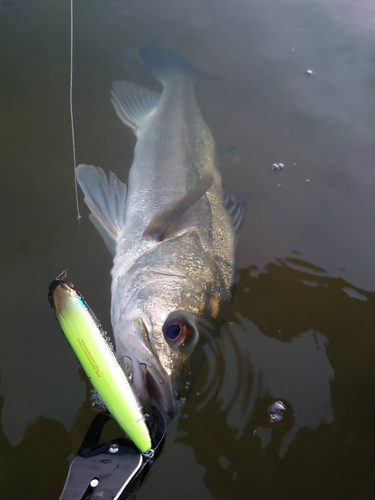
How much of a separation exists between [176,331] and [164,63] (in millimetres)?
3041

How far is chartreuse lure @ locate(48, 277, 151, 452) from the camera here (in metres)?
1.53

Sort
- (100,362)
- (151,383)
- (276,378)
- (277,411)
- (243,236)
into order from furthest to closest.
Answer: (243,236) < (276,378) < (277,411) < (151,383) < (100,362)

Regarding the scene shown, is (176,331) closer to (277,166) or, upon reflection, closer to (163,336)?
(163,336)

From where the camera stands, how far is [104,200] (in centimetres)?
285

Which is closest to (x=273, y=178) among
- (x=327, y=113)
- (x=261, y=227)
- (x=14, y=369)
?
(x=261, y=227)

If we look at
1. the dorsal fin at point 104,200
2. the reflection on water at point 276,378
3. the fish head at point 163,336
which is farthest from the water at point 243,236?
the fish head at point 163,336

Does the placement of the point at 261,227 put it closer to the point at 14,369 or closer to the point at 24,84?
the point at 14,369

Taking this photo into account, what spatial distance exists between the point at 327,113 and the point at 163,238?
2.49 metres

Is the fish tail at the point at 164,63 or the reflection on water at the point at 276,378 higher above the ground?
the fish tail at the point at 164,63

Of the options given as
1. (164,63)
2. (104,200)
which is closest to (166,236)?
(104,200)

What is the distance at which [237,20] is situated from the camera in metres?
4.77

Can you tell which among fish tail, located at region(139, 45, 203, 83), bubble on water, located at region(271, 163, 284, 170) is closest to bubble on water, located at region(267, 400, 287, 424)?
bubble on water, located at region(271, 163, 284, 170)

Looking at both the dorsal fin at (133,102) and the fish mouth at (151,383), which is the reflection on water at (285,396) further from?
the dorsal fin at (133,102)

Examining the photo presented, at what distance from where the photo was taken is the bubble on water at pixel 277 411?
2.08 metres
